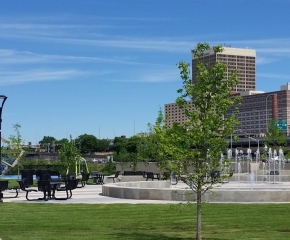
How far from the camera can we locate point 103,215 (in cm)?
1656

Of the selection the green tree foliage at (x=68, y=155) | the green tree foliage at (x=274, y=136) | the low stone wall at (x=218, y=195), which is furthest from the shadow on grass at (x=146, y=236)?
the green tree foliage at (x=274, y=136)

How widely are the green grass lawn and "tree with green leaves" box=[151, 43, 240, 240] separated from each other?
1108 mm

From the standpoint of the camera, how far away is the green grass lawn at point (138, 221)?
1276 centimetres

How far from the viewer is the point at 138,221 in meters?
15.2

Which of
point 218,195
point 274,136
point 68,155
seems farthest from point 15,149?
point 274,136

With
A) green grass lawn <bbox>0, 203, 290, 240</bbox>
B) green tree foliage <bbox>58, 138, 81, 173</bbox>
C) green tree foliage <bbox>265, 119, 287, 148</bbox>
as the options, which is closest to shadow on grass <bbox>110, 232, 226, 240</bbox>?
green grass lawn <bbox>0, 203, 290, 240</bbox>

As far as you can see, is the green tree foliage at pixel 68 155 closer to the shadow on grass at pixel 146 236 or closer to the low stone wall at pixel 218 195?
the low stone wall at pixel 218 195

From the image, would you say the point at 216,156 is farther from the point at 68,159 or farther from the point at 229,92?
the point at 68,159

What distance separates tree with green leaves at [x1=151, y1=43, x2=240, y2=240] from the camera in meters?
11.6

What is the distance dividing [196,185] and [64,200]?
1128 cm

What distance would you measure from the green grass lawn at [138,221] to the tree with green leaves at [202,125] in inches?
43.6

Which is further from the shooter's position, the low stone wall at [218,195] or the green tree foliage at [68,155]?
the green tree foliage at [68,155]

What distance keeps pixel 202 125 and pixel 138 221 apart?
461 centimetres

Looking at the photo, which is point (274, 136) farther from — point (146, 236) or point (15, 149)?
point (146, 236)
